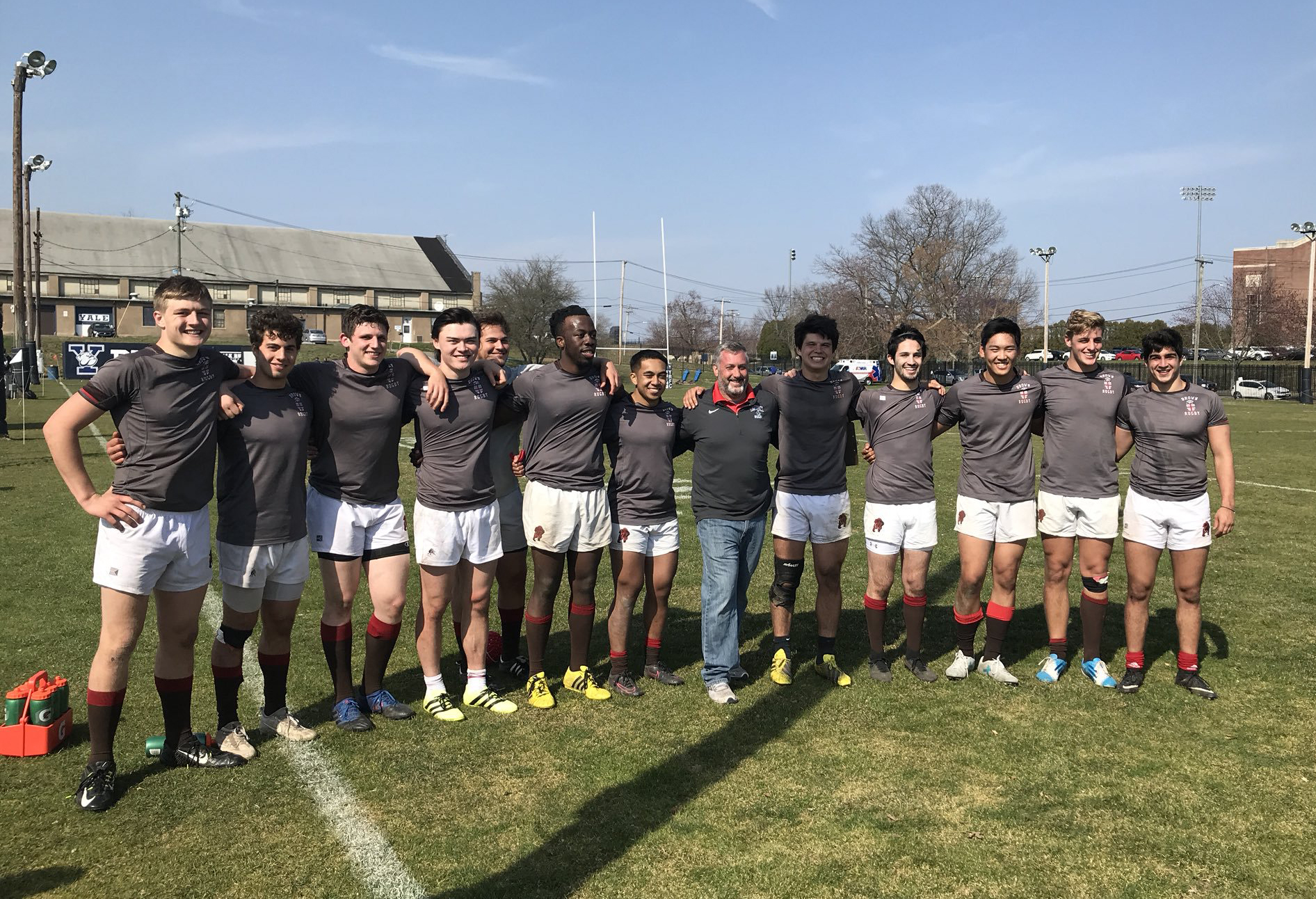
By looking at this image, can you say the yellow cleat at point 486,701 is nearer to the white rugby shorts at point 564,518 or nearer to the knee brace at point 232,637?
the white rugby shorts at point 564,518

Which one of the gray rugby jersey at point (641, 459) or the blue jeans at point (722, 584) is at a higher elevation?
the gray rugby jersey at point (641, 459)

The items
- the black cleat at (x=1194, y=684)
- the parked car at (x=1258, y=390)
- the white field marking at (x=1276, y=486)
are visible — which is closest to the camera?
the black cleat at (x=1194, y=684)

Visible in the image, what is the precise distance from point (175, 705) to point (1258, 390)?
54113mm

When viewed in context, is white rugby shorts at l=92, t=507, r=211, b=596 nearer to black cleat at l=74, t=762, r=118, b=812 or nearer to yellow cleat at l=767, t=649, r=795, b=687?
black cleat at l=74, t=762, r=118, b=812

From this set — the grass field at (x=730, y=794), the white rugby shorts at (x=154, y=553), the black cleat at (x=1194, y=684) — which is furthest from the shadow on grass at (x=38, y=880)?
the black cleat at (x=1194, y=684)

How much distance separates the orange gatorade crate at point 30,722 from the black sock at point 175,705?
1.90 ft

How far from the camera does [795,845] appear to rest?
3885mm

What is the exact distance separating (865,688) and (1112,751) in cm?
142

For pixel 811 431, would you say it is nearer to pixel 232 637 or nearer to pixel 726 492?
pixel 726 492

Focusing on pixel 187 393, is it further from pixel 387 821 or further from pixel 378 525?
pixel 387 821

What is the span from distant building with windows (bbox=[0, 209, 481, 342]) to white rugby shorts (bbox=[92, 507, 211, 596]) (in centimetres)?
6551

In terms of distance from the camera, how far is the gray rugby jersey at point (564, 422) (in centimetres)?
539

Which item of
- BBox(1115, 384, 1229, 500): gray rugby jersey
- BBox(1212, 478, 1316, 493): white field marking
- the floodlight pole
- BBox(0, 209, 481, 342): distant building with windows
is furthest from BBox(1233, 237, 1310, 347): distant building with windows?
BBox(1115, 384, 1229, 500): gray rugby jersey

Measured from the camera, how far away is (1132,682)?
571 centimetres
